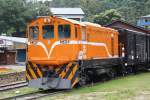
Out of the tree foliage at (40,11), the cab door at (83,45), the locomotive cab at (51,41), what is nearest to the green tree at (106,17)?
the tree foliage at (40,11)

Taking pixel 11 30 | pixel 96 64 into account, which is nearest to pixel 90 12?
pixel 11 30

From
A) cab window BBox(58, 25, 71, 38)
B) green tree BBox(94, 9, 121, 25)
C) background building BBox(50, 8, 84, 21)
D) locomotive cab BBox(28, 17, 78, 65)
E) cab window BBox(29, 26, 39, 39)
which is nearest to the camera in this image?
locomotive cab BBox(28, 17, 78, 65)

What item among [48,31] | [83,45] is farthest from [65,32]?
[83,45]

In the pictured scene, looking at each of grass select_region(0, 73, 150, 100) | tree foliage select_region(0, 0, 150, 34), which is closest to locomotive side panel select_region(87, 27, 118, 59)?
grass select_region(0, 73, 150, 100)

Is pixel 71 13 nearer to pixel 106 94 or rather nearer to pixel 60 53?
pixel 60 53

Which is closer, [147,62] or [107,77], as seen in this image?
[107,77]

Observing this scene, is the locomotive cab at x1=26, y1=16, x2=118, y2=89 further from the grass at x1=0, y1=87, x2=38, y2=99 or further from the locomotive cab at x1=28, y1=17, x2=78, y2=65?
the grass at x1=0, y1=87, x2=38, y2=99

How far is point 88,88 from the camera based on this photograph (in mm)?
17688

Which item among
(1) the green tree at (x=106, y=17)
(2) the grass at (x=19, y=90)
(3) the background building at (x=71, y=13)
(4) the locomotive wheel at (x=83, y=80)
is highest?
(3) the background building at (x=71, y=13)

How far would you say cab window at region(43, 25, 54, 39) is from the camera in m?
Result: 17.7

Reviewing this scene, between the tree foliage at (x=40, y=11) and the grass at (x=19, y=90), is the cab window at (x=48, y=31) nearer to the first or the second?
the grass at (x=19, y=90)

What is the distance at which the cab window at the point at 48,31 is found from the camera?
1773 cm

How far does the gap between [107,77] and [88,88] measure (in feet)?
16.1

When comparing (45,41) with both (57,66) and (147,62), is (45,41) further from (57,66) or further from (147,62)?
(147,62)
